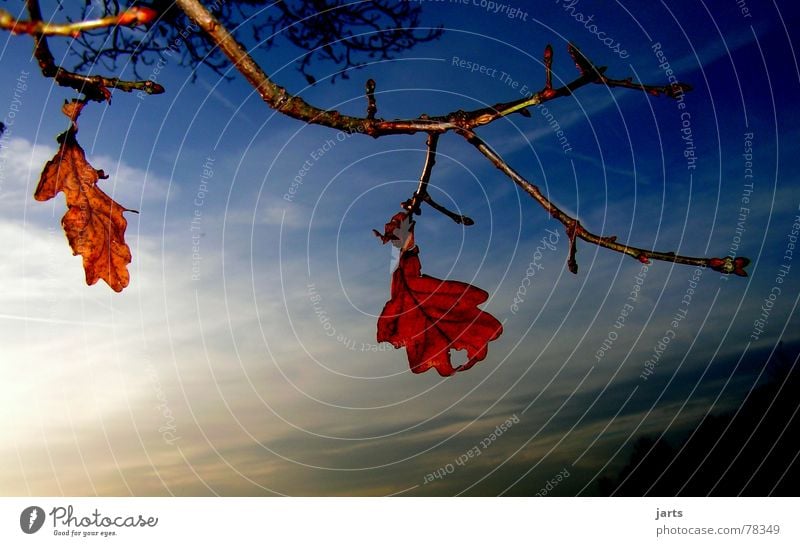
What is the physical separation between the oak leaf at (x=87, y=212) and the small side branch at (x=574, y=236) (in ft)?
5.85

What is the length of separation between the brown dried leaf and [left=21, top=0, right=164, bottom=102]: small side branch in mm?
136

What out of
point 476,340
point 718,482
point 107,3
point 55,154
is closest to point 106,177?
point 55,154

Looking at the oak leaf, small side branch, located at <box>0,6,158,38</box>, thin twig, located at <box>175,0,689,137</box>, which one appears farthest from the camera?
the oak leaf

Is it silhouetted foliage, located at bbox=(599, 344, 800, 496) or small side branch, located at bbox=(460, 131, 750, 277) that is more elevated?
small side branch, located at bbox=(460, 131, 750, 277)

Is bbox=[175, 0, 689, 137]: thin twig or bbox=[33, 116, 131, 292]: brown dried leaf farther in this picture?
bbox=[33, 116, 131, 292]: brown dried leaf

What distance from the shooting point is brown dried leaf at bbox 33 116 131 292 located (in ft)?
11.9

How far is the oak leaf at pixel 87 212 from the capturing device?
11.9 ft

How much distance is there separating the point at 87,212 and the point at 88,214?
0.04 ft

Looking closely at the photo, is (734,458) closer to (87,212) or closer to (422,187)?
(422,187)

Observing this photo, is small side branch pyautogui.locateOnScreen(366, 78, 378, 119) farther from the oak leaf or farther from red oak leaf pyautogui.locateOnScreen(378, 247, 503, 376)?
the oak leaf

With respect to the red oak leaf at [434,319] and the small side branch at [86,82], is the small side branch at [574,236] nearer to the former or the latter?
the red oak leaf at [434,319]

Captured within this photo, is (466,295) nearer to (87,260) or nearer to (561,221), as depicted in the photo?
(561,221)

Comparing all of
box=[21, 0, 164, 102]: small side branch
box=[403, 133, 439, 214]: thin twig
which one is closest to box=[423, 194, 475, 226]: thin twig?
box=[403, 133, 439, 214]: thin twig

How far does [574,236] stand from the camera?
11.7ft
